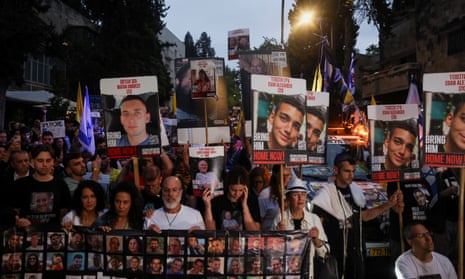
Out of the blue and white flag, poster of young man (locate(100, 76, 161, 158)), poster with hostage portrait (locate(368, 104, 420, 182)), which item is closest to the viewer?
poster of young man (locate(100, 76, 161, 158))

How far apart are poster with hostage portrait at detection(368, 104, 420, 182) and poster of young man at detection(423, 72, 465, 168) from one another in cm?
66

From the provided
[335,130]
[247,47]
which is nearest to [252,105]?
[247,47]

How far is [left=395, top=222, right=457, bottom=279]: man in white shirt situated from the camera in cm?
488

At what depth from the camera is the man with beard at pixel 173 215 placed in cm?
481

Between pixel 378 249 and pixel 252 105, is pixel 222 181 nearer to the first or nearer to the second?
pixel 252 105

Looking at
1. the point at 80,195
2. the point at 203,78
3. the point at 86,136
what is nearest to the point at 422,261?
the point at 80,195

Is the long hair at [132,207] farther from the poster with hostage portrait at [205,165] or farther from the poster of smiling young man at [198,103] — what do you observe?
the poster of smiling young man at [198,103]

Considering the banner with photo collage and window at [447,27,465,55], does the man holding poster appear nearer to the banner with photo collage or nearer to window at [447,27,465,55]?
the banner with photo collage

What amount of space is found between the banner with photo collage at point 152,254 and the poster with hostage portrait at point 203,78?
460 centimetres

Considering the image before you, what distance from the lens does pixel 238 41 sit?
46.0ft

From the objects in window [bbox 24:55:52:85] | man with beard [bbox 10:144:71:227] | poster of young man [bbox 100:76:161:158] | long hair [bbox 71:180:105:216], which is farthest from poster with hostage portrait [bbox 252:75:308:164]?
window [bbox 24:55:52:85]

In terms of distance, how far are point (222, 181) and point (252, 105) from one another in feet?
3.66

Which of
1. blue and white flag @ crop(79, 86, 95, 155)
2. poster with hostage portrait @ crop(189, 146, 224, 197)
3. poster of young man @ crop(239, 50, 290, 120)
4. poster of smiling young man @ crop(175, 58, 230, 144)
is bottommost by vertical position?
poster with hostage portrait @ crop(189, 146, 224, 197)

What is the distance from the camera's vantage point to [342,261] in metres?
5.52
